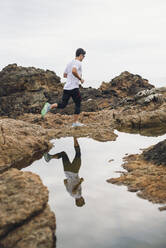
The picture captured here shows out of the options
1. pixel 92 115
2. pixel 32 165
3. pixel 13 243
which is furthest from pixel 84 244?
pixel 92 115

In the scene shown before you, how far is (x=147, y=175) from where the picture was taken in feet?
14.3

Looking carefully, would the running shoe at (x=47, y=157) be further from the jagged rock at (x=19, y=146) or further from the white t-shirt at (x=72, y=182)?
the white t-shirt at (x=72, y=182)

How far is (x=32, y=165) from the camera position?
5.25 metres

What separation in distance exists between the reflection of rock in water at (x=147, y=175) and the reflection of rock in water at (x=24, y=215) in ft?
4.29

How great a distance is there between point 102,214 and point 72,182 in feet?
3.75

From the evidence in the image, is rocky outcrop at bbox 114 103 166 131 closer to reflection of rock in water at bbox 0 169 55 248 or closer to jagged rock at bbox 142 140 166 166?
jagged rock at bbox 142 140 166 166

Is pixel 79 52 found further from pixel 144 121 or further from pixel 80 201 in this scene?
Answer: pixel 80 201

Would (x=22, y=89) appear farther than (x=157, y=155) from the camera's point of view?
Yes

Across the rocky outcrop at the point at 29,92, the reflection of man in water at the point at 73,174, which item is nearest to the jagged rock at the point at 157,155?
the reflection of man in water at the point at 73,174

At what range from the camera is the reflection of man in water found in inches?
147

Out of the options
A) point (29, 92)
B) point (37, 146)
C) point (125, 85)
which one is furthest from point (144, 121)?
point (125, 85)

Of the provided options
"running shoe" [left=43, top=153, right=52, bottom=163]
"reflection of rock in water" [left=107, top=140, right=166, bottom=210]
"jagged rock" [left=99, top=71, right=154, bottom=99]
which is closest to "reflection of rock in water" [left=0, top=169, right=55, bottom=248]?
"reflection of rock in water" [left=107, top=140, right=166, bottom=210]

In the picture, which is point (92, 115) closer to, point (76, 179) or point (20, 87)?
point (20, 87)

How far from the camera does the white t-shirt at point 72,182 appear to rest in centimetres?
380
